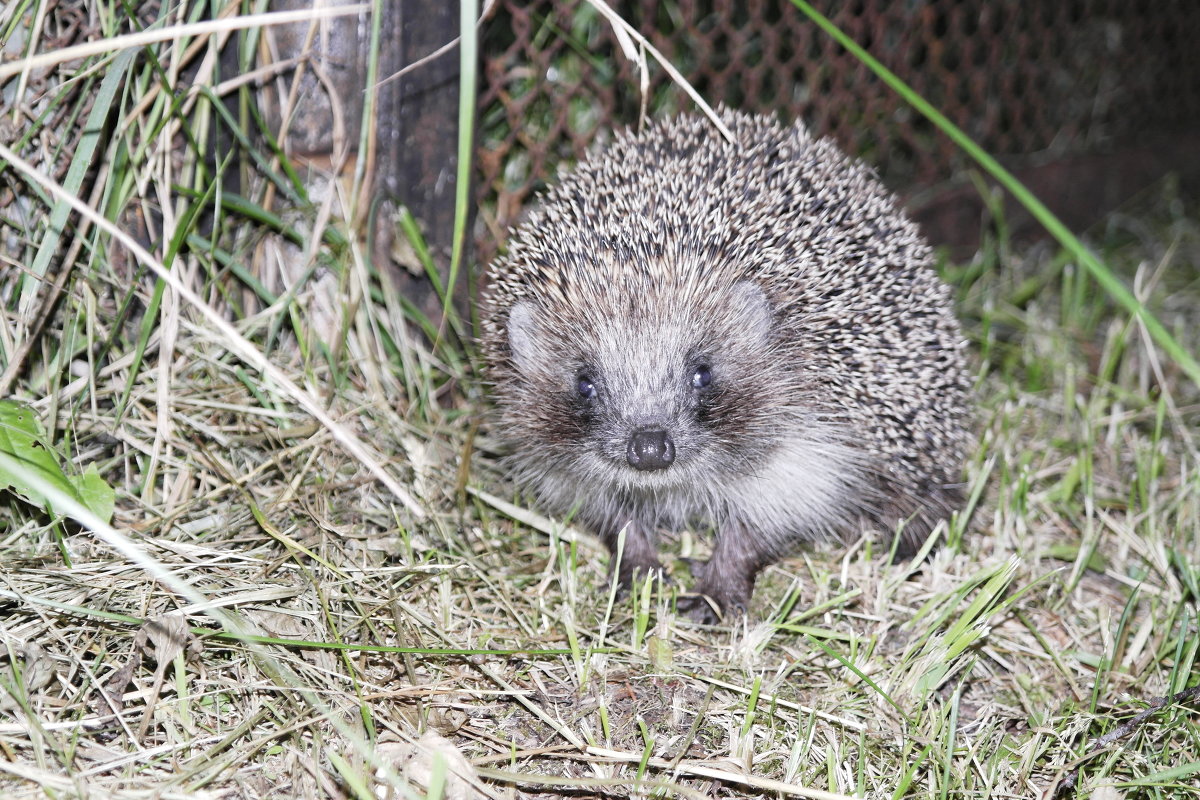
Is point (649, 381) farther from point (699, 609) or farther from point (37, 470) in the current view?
point (37, 470)

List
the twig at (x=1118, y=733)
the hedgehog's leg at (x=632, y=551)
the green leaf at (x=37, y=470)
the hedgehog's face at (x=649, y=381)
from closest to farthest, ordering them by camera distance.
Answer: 1. the twig at (x=1118, y=733)
2. the green leaf at (x=37, y=470)
3. the hedgehog's face at (x=649, y=381)
4. the hedgehog's leg at (x=632, y=551)

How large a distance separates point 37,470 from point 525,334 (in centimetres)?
152

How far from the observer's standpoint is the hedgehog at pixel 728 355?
11.1 feet

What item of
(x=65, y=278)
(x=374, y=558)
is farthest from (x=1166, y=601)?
(x=65, y=278)

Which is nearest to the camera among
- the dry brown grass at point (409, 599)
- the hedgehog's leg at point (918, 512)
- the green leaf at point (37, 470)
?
the dry brown grass at point (409, 599)

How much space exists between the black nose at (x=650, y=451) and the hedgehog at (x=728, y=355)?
91mm

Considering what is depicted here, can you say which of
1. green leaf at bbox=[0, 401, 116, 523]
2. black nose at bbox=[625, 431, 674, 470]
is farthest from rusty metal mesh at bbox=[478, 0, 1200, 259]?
green leaf at bbox=[0, 401, 116, 523]

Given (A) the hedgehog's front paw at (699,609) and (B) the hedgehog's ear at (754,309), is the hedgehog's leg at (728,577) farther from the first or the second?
(B) the hedgehog's ear at (754,309)

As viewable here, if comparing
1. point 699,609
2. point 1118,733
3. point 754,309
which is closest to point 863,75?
point 754,309

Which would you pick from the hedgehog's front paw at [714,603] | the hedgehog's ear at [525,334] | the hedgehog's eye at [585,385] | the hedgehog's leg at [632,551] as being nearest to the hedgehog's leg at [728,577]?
the hedgehog's front paw at [714,603]

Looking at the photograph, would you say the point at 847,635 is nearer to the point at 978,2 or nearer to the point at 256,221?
the point at 256,221

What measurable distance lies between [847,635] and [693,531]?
895 mm

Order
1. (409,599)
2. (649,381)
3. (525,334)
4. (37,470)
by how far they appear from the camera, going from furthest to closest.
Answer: (525,334) → (649,381) → (409,599) → (37,470)

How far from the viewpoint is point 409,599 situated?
3.12 m
